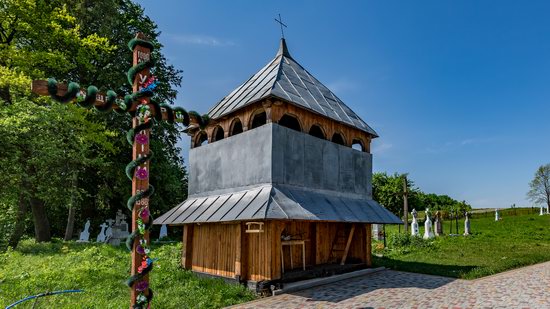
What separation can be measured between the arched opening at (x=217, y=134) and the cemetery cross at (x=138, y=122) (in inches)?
315

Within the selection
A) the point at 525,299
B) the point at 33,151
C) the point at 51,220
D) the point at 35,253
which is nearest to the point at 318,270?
the point at 525,299

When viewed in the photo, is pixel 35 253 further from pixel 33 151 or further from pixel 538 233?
pixel 538 233

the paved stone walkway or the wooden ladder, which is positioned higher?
the wooden ladder

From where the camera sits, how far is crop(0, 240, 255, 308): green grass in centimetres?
904

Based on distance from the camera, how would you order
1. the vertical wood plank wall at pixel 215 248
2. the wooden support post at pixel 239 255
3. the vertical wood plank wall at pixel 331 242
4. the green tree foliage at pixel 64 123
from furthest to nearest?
the green tree foliage at pixel 64 123
the vertical wood plank wall at pixel 331 242
the vertical wood plank wall at pixel 215 248
the wooden support post at pixel 239 255

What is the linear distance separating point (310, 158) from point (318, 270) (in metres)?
3.76

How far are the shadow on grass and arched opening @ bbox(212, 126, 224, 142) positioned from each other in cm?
646

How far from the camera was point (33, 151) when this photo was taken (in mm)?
19000

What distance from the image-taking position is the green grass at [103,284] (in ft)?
29.7

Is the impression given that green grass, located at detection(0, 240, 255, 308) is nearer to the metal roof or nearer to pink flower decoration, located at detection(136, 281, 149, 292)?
pink flower decoration, located at detection(136, 281, 149, 292)

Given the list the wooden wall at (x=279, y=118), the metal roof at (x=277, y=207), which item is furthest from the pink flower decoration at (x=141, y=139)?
the wooden wall at (x=279, y=118)

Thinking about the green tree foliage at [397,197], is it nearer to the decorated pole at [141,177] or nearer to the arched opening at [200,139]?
the arched opening at [200,139]

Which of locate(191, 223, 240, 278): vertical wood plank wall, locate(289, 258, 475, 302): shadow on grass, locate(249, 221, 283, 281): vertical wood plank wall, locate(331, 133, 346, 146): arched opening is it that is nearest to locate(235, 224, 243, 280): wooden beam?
locate(191, 223, 240, 278): vertical wood plank wall

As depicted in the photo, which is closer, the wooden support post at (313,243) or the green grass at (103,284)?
the green grass at (103,284)
